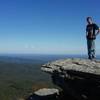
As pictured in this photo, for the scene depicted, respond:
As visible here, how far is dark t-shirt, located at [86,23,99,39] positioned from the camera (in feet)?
68.5

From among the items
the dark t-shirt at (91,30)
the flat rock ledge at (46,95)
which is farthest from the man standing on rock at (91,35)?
the flat rock ledge at (46,95)

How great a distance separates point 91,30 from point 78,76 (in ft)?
13.1

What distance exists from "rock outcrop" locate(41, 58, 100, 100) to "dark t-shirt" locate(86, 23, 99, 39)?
1975 millimetres

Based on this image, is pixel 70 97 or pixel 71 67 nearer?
pixel 71 67

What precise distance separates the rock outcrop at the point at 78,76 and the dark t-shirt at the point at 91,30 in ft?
6.48

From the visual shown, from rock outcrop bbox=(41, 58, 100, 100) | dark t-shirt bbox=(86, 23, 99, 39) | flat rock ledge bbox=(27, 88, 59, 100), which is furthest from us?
flat rock ledge bbox=(27, 88, 59, 100)

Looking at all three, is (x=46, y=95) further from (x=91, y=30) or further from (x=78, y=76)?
(x=91, y=30)

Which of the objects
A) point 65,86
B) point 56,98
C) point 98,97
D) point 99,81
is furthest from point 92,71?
point 56,98

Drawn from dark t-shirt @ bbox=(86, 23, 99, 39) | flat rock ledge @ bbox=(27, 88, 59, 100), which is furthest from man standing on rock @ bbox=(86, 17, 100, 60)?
flat rock ledge @ bbox=(27, 88, 59, 100)

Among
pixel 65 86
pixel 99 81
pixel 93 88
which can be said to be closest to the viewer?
pixel 99 81

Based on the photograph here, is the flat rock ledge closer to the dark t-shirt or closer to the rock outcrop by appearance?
the rock outcrop

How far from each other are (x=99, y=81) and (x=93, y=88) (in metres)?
1.37

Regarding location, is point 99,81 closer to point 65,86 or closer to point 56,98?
point 65,86

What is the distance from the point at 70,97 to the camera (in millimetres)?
22141
